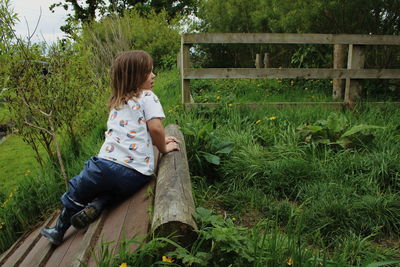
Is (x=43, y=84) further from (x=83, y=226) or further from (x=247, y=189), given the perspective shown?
(x=247, y=189)

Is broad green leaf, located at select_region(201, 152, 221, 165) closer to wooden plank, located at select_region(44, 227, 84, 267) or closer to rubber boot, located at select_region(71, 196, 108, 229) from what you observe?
rubber boot, located at select_region(71, 196, 108, 229)

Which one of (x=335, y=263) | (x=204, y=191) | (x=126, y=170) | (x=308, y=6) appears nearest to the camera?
(x=335, y=263)

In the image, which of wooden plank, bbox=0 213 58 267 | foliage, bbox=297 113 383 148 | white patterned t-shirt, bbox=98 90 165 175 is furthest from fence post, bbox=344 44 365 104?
wooden plank, bbox=0 213 58 267

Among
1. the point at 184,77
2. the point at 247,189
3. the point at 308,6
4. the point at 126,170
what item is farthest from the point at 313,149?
the point at 308,6

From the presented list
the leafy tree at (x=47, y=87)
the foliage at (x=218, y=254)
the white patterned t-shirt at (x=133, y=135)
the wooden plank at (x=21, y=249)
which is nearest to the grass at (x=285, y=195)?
the foliage at (x=218, y=254)

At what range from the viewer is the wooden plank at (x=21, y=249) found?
2.67m

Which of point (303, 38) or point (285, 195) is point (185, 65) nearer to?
point (303, 38)

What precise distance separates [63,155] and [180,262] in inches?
127

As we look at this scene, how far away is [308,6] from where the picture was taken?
6.61 m

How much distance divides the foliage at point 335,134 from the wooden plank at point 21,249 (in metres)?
2.64

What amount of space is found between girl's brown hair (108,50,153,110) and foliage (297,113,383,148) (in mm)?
1858

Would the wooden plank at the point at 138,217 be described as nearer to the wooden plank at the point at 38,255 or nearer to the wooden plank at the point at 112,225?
the wooden plank at the point at 112,225

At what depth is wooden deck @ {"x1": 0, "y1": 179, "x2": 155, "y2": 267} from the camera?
6.24ft

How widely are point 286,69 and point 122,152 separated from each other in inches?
142
